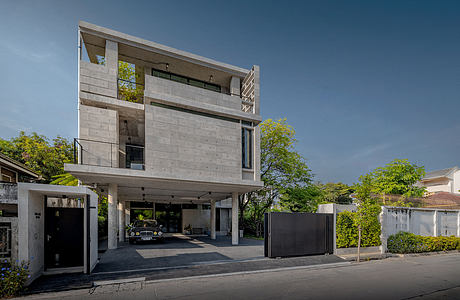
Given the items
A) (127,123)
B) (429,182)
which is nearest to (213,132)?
(127,123)

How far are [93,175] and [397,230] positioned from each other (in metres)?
16.2

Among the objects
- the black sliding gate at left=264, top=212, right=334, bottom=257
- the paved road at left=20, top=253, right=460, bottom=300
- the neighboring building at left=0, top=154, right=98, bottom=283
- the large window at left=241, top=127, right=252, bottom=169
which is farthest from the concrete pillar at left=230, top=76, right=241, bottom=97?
the paved road at left=20, top=253, right=460, bottom=300

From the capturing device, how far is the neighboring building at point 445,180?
35.7 metres

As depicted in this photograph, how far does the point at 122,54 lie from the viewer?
14.7 meters

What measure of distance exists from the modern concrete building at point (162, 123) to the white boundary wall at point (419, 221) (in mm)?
7159

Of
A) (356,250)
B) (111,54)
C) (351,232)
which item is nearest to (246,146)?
(351,232)

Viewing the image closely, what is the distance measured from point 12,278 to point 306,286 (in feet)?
25.2

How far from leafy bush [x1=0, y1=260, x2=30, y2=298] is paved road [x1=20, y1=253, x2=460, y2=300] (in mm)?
487

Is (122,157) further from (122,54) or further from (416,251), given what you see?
(416,251)

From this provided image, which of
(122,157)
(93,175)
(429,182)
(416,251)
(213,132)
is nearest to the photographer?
(93,175)

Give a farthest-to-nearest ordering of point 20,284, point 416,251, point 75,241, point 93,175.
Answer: point 416,251, point 93,175, point 75,241, point 20,284

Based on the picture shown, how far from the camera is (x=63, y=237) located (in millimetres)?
8258

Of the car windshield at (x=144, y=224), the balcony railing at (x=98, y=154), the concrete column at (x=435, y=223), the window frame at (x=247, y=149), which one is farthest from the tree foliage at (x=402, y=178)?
the balcony railing at (x=98, y=154)

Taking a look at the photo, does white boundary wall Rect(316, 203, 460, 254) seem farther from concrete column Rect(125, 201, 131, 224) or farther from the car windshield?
concrete column Rect(125, 201, 131, 224)
